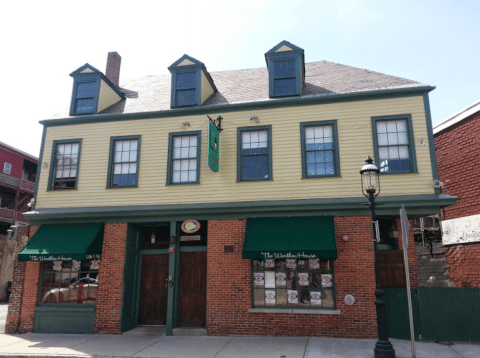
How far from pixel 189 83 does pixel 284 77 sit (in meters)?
3.52

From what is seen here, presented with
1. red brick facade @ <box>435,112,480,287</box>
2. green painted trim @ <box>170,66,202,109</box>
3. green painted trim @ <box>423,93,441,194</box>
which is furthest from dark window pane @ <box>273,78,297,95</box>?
red brick facade @ <box>435,112,480,287</box>

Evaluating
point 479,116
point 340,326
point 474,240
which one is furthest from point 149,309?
point 479,116

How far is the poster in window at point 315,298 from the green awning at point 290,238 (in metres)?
1.36

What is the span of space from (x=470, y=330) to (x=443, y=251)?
14.2 feet

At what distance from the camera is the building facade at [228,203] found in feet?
33.8

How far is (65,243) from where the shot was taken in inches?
449

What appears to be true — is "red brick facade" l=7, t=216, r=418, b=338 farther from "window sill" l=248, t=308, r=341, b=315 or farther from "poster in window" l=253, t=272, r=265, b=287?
"poster in window" l=253, t=272, r=265, b=287

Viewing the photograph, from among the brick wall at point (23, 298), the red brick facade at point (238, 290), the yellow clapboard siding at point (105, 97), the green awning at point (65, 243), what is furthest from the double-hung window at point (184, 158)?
the brick wall at point (23, 298)

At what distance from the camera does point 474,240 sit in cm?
1165

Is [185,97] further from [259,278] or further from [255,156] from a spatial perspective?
[259,278]

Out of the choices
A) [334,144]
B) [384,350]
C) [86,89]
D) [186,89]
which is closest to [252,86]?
[186,89]

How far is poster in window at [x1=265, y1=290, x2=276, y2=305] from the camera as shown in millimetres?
10511

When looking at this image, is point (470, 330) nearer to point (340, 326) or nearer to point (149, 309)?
Answer: point (340, 326)

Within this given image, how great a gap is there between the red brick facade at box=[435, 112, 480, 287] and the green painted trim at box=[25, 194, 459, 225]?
291cm
